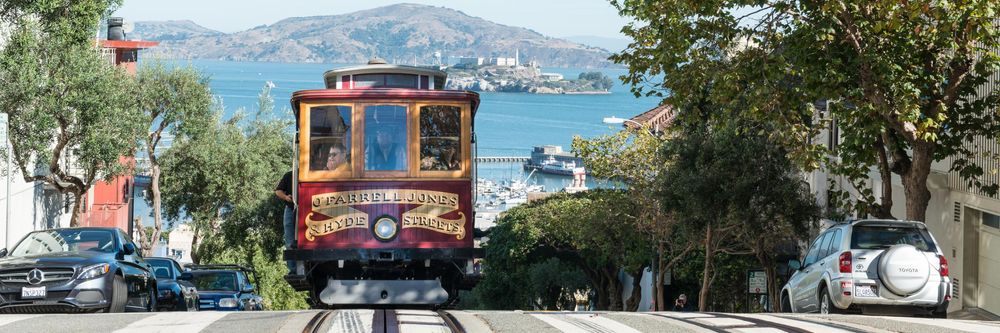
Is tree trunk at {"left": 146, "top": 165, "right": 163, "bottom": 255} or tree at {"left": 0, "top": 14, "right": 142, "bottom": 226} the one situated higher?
tree at {"left": 0, "top": 14, "right": 142, "bottom": 226}

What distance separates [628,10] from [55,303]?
9.74 metres

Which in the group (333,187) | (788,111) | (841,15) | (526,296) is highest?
(841,15)

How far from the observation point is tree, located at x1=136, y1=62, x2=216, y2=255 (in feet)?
125

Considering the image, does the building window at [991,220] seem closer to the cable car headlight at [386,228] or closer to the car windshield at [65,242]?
the cable car headlight at [386,228]

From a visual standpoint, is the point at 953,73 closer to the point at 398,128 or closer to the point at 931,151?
the point at 931,151

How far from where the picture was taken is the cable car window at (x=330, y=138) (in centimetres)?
1700

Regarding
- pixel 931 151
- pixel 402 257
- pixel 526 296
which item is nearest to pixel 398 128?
pixel 402 257

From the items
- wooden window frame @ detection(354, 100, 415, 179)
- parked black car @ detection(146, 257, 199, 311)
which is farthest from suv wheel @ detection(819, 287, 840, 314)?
parked black car @ detection(146, 257, 199, 311)

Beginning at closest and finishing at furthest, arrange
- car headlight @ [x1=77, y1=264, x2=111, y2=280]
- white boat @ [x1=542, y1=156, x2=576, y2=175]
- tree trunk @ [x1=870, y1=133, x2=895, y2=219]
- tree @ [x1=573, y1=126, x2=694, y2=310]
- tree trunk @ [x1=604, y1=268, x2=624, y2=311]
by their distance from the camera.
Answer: car headlight @ [x1=77, y1=264, x2=111, y2=280]
tree trunk @ [x1=870, y1=133, x2=895, y2=219]
tree @ [x1=573, y1=126, x2=694, y2=310]
tree trunk @ [x1=604, y1=268, x2=624, y2=311]
white boat @ [x1=542, y1=156, x2=576, y2=175]

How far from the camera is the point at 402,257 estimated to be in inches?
675

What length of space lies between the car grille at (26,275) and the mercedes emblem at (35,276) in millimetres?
34

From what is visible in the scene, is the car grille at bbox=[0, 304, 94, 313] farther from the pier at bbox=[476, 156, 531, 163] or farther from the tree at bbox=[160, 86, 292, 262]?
the pier at bbox=[476, 156, 531, 163]

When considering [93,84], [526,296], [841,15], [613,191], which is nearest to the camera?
[841,15]

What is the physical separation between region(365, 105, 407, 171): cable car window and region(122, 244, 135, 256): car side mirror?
333 centimetres
